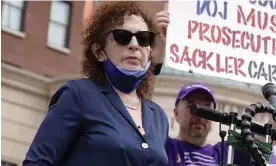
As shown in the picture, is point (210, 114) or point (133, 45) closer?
point (210, 114)

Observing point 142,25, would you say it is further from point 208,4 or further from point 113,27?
point 208,4

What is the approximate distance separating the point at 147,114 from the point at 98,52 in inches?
13.5

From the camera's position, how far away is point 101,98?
379cm

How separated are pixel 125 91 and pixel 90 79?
157mm

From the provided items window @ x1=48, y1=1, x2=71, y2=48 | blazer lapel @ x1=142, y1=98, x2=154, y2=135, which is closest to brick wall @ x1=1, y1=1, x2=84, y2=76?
window @ x1=48, y1=1, x2=71, y2=48

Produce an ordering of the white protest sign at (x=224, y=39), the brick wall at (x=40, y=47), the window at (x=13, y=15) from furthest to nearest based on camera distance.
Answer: the brick wall at (x=40, y=47) < the window at (x=13, y=15) < the white protest sign at (x=224, y=39)

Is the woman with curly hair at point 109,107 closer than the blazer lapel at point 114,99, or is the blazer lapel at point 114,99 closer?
the woman with curly hair at point 109,107

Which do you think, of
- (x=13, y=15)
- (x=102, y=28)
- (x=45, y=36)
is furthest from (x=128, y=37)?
(x=45, y=36)

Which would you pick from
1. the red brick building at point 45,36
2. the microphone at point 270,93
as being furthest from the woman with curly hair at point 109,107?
the red brick building at point 45,36

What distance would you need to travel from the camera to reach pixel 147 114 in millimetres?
3896

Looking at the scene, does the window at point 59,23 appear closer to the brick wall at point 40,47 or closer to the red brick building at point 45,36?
the red brick building at point 45,36

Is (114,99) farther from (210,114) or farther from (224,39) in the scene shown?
(224,39)

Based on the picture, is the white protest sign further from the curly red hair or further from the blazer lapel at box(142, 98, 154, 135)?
Result: the blazer lapel at box(142, 98, 154, 135)

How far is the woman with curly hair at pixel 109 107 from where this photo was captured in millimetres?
3662
